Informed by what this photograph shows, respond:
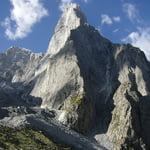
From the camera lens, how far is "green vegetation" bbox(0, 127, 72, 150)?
341ft

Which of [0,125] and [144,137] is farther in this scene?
[144,137]

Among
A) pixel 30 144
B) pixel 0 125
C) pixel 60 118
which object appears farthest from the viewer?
pixel 60 118

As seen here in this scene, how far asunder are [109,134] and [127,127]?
9058 mm

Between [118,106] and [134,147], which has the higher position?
[118,106]

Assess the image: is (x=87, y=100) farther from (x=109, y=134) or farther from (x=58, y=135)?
(x=58, y=135)

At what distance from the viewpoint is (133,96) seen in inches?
7766

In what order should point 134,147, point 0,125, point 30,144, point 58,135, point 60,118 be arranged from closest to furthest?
point 30,144 < point 0,125 < point 58,135 < point 134,147 < point 60,118

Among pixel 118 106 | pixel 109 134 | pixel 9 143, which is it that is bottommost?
pixel 9 143

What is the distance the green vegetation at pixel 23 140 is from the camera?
341ft

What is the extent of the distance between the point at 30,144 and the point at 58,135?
1630 inches

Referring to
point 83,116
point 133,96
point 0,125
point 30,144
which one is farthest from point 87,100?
point 30,144

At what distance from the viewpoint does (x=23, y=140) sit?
11844 centimetres

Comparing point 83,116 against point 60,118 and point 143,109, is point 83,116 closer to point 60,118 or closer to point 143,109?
point 60,118

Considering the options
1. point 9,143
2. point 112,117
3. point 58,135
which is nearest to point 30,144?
point 9,143
